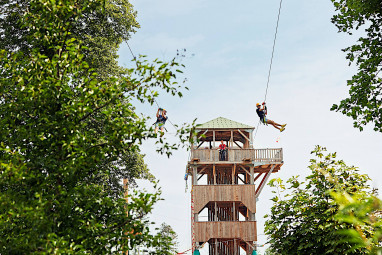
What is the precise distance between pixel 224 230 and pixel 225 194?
262 centimetres

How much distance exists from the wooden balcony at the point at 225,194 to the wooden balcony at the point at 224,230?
4.54ft

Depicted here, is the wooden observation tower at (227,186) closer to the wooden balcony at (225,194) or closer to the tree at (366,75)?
the wooden balcony at (225,194)

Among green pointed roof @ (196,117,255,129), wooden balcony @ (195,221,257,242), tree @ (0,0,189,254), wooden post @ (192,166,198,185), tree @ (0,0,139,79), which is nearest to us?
tree @ (0,0,189,254)

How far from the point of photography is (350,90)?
1309 cm

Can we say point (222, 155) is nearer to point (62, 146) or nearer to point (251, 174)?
point (251, 174)

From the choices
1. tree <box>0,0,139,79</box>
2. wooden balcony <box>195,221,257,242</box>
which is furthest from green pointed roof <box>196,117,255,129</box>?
tree <box>0,0,139,79</box>

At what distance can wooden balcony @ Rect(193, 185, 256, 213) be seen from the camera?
3092cm

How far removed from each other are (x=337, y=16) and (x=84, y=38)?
11842 mm

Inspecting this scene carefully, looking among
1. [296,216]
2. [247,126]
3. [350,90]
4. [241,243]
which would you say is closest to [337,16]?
[350,90]

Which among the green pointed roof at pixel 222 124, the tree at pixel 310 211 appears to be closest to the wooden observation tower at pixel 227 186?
the green pointed roof at pixel 222 124

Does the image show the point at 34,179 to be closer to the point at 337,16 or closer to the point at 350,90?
the point at 350,90

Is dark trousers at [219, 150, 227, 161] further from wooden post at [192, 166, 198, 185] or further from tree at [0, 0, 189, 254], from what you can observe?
tree at [0, 0, 189, 254]

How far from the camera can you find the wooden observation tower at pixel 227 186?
99.9 ft

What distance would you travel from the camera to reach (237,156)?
31.9 m
